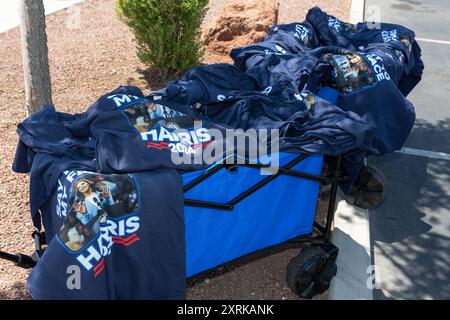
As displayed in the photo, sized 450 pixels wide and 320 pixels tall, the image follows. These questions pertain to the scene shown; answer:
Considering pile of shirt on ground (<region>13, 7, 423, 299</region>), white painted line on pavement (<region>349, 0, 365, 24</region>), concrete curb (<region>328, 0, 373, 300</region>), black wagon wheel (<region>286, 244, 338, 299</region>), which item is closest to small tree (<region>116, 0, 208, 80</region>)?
pile of shirt on ground (<region>13, 7, 423, 299</region>)

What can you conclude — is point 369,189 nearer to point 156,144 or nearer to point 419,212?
point 419,212

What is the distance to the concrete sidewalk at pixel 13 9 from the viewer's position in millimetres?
9313

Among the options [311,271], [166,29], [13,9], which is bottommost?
[311,271]

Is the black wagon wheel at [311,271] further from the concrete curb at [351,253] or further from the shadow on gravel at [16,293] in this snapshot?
the shadow on gravel at [16,293]

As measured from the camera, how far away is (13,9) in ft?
33.2

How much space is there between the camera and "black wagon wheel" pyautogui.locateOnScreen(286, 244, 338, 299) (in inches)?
154

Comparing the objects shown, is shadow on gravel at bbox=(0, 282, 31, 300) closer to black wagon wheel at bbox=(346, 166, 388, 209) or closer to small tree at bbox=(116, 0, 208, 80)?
black wagon wheel at bbox=(346, 166, 388, 209)

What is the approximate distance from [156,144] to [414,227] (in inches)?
125

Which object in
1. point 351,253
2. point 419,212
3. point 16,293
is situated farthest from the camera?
point 419,212

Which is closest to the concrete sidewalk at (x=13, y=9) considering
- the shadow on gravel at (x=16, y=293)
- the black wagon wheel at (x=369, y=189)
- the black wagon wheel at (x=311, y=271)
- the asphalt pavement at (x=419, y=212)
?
the shadow on gravel at (x=16, y=293)

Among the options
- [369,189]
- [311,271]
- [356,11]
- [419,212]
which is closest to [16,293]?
[311,271]

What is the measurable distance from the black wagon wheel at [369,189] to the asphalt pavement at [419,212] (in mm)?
296

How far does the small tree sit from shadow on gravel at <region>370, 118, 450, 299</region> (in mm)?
2961

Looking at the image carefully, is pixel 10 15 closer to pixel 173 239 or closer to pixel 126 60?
pixel 126 60
